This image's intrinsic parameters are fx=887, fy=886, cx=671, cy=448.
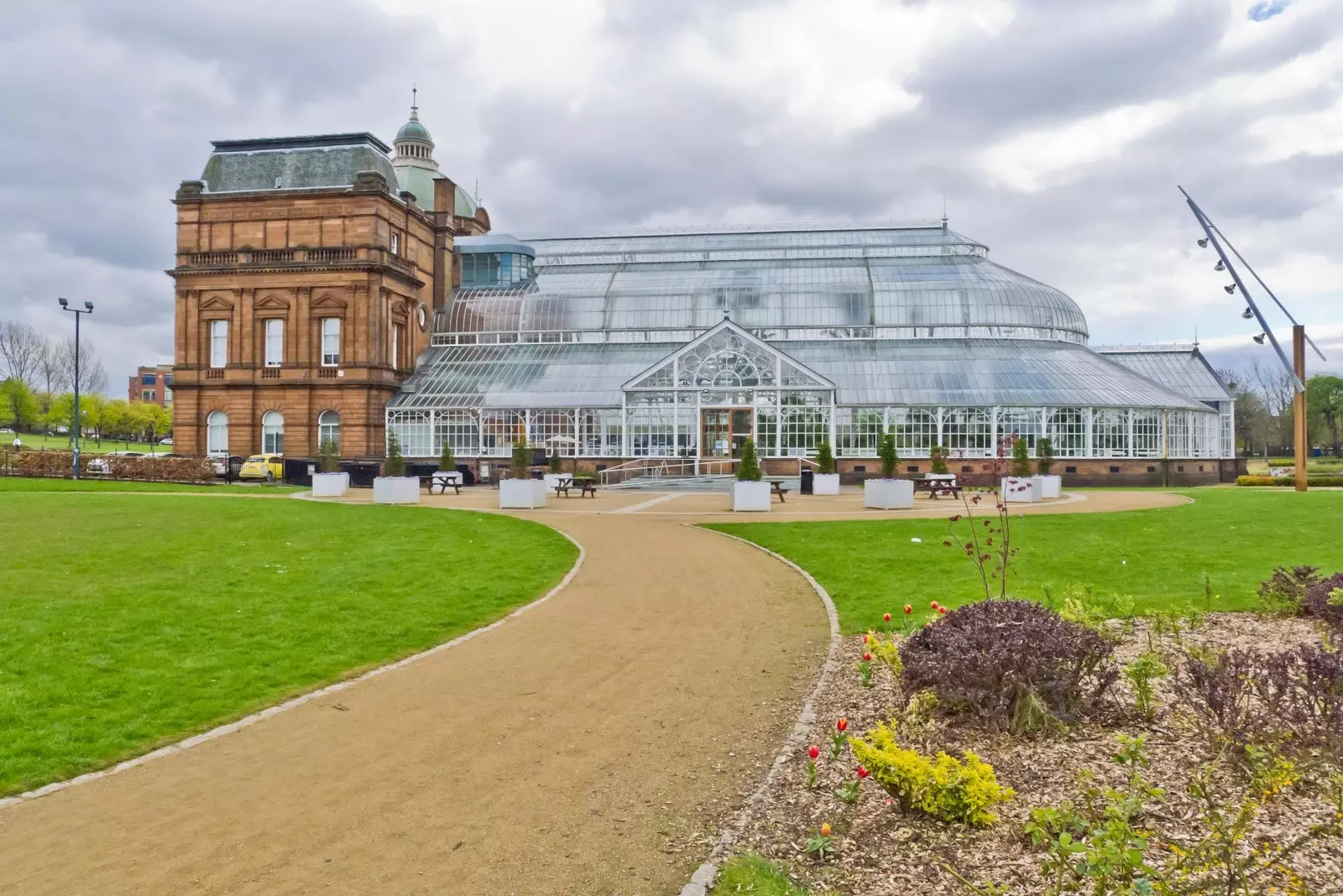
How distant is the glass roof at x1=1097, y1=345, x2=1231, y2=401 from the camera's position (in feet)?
158

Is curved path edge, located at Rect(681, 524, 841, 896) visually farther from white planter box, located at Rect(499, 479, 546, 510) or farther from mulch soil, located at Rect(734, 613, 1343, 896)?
white planter box, located at Rect(499, 479, 546, 510)

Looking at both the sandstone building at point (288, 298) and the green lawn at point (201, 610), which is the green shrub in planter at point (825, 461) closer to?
the green lawn at point (201, 610)

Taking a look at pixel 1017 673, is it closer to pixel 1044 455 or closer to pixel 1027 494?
pixel 1027 494

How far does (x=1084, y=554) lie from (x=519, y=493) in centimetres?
1717

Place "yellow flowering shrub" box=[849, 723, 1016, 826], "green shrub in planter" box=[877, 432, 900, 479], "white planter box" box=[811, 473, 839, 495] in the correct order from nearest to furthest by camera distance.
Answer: "yellow flowering shrub" box=[849, 723, 1016, 826] < "green shrub in planter" box=[877, 432, 900, 479] < "white planter box" box=[811, 473, 839, 495]

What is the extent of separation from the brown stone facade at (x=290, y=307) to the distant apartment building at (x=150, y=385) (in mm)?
129299

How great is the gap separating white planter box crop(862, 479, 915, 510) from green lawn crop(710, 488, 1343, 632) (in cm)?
447

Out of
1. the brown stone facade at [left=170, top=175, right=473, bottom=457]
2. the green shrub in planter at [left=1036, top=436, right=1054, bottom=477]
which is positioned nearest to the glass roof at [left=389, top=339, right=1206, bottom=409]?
the green shrub in planter at [left=1036, top=436, right=1054, bottom=477]

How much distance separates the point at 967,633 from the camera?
7.46m

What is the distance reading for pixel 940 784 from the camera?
529cm

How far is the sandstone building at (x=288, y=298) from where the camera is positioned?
4728cm

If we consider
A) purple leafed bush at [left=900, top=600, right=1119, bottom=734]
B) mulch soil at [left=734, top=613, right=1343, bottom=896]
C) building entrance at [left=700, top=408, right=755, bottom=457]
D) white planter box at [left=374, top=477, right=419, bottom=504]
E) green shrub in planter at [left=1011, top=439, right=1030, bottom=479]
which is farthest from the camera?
building entrance at [left=700, top=408, right=755, bottom=457]

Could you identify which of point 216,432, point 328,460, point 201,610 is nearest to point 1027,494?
point 201,610

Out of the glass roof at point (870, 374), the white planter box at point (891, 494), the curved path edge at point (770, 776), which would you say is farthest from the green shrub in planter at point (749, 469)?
the curved path edge at point (770, 776)
